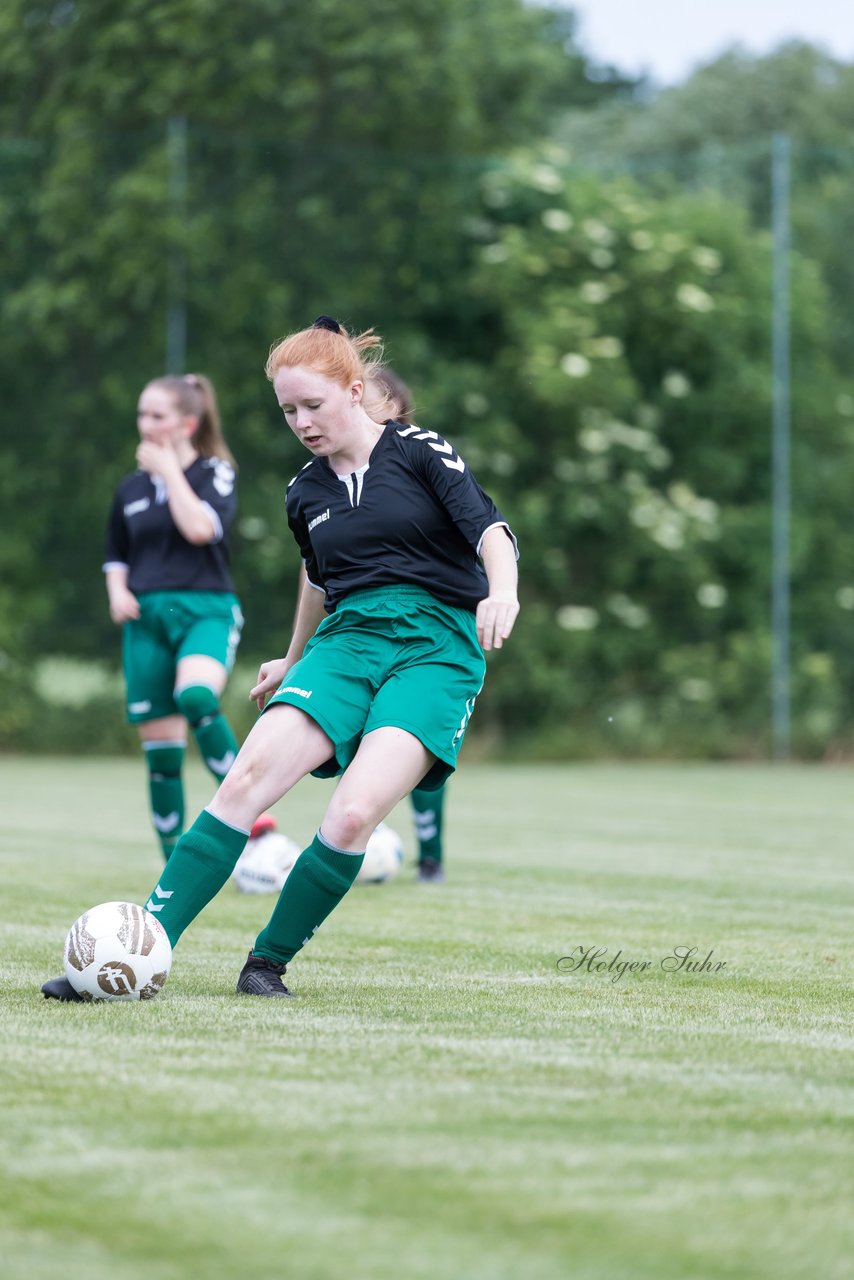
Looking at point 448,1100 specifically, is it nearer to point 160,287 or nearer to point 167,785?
point 167,785

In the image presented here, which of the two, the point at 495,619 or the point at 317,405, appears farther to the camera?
the point at 317,405

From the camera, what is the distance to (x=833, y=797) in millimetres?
12531

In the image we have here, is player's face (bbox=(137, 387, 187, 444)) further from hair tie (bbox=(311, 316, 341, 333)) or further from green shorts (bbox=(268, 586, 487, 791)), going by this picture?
green shorts (bbox=(268, 586, 487, 791))

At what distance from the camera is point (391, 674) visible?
4.49 meters

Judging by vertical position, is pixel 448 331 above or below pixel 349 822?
below

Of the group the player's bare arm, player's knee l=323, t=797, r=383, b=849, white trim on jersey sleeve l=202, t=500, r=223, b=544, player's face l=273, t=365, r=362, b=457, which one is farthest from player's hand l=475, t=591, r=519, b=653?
white trim on jersey sleeve l=202, t=500, r=223, b=544

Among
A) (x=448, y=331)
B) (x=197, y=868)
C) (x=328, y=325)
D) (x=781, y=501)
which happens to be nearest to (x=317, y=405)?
(x=328, y=325)

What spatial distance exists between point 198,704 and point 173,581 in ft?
1.66

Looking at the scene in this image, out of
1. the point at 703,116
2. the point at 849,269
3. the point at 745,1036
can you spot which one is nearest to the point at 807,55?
the point at 703,116

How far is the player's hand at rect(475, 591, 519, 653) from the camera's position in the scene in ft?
13.5

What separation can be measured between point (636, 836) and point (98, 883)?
10.9ft

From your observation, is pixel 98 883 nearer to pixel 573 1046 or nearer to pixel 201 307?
pixel 573 1046

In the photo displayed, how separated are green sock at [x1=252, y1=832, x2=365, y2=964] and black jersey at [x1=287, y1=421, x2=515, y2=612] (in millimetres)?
625
